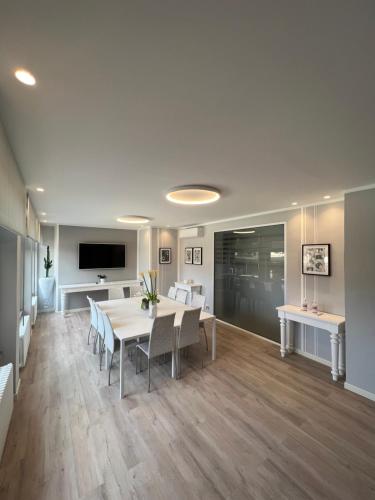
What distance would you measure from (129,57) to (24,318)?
13.8 ft

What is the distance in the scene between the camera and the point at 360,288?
2588mm

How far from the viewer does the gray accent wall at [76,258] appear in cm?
595

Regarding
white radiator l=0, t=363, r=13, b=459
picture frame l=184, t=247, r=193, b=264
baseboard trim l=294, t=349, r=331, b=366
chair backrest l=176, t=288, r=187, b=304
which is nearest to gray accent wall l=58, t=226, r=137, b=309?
picture frame l=184, t=247, r=193, b=264

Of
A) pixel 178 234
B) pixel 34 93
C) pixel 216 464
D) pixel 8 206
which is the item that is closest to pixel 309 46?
pixel 34 93

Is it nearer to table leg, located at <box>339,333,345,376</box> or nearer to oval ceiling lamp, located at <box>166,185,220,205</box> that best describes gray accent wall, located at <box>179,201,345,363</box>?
table leg, located at <box>339,333,345,376</box>

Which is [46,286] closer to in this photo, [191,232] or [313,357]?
[191,232]

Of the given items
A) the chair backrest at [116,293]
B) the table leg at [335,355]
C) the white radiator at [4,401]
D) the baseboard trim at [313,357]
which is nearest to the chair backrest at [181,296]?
the chair backrest at [116,293]

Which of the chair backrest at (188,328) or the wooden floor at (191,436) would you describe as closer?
the wooden floor at (191,436)

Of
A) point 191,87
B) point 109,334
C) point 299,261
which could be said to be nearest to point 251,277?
point 299,261

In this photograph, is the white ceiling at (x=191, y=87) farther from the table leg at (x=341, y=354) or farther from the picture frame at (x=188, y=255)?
the picture frame at (x=188, y=255)

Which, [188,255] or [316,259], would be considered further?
[188,255]

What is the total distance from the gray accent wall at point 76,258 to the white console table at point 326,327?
16.2 feet

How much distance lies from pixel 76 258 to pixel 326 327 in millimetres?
6075

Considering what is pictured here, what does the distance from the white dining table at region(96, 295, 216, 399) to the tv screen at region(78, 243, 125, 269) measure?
2507 mm
